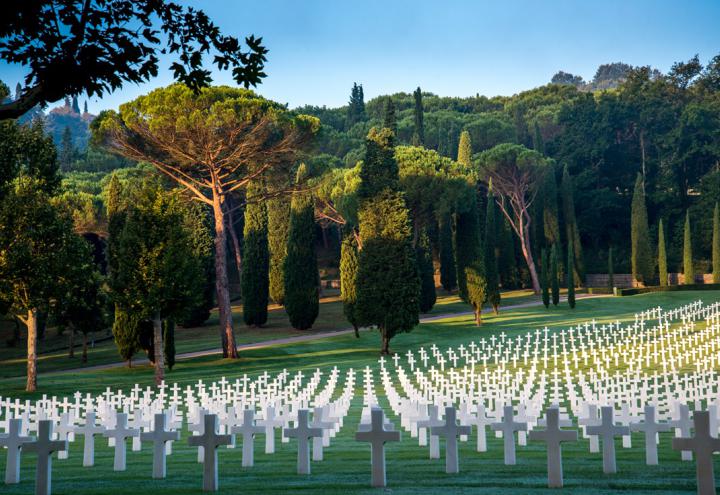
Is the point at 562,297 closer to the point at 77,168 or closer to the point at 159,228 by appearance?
the point at 159,228

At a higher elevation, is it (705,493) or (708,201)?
(708,201)

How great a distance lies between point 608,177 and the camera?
250 feet

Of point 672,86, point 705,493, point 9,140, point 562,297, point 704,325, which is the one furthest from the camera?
point 672,86

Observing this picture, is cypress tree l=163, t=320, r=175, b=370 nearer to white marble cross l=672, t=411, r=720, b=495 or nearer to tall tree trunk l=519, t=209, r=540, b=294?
white marble cross l=672, t=411, r=720, b=495

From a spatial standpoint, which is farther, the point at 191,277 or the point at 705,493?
the point at 191,277

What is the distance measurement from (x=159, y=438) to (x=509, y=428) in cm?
387

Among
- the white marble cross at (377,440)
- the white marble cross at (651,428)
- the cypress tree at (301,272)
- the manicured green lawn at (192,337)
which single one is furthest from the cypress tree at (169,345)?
the white marble cross at (377,440)

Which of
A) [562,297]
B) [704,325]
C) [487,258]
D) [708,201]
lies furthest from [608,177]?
[704,325]

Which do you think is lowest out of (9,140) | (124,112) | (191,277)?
(191,277)

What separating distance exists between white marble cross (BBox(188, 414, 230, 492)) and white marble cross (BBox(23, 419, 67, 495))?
136 centimetres

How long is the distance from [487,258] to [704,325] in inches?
491

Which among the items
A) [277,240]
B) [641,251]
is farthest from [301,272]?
[641,251]

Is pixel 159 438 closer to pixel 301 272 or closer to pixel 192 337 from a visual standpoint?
pixel 301 272

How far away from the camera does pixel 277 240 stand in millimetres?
53438
